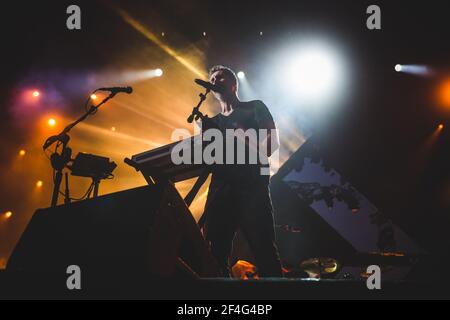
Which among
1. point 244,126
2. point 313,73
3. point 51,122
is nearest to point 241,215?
point 244,126

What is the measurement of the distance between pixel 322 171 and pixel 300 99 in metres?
1.88

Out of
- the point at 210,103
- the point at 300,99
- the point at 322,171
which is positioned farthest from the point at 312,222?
the point at 210,103

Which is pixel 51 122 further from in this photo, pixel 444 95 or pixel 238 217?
pixel 444 95

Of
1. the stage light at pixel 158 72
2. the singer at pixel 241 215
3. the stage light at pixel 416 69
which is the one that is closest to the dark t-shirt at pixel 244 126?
the singer at pixel 241 215

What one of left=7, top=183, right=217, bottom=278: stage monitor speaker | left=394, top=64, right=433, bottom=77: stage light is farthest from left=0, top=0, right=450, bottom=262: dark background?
left=7, top=183, right=217, bottom=278: stage monitor speaker

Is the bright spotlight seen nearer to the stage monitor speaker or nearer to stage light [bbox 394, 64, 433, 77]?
stage light [bbox 394, 64, 433, 77]

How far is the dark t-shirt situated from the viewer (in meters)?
2.77

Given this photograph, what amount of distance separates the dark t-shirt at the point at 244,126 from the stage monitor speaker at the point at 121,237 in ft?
A: 2.47

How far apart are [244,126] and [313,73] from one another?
5.74 metres

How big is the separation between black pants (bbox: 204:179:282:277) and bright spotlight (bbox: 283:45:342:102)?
585 cm

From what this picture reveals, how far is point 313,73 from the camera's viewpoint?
323 inches
